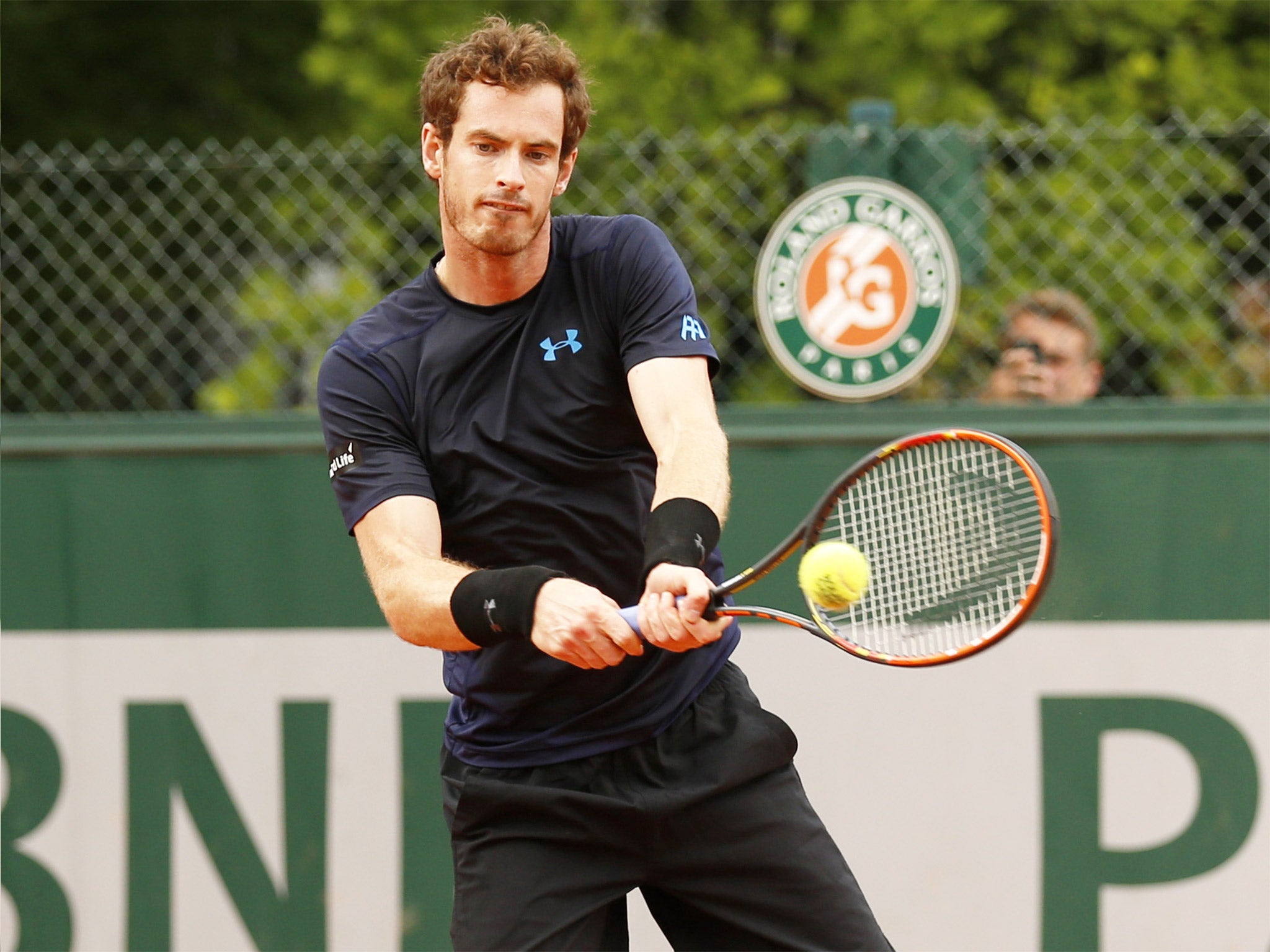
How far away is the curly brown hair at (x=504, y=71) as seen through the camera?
2607 millimetres

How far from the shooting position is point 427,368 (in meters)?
2.72

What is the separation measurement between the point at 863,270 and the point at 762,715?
1508mm

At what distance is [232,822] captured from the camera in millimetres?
4043

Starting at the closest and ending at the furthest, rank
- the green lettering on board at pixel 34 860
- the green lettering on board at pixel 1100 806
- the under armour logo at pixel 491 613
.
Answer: the under armour logo at pixel 491 613 → the green lettering on board at pixel 1100 806 → the green lettering on board at pixel 34 860

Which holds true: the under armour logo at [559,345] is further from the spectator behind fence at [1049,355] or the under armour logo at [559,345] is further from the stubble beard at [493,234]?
the spectator behind fence at [1049,355]

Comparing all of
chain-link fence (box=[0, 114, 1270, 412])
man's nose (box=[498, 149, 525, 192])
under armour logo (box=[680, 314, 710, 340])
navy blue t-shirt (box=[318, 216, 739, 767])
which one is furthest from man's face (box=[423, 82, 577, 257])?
chain-link fence (box=[0, 114, 1270, 412])

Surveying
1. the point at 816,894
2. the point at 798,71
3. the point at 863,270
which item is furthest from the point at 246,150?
the point at 798,71

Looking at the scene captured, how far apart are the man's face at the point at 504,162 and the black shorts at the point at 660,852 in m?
0.93

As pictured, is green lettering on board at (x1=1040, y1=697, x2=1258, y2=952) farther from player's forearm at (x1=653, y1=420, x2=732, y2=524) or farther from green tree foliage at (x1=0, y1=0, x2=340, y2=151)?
green tree foliage at (x1=0, y1=0, x2=340, y2=151)

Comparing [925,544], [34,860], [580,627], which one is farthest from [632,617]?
[34,860]

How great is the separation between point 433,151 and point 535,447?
1.92ft

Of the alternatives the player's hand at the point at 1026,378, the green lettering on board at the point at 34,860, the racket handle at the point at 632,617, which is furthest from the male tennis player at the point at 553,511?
the green lettering on board at the point at 34,860

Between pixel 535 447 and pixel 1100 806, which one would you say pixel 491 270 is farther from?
pixel 1100 806

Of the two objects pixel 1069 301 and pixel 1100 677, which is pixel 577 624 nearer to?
pixel 1100 677
